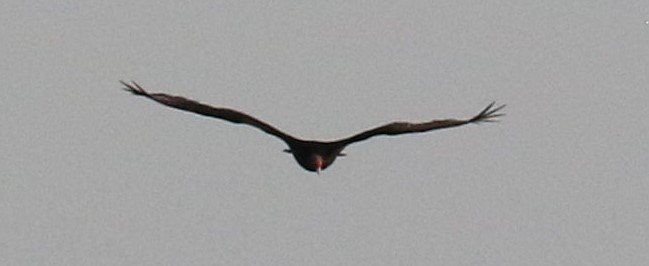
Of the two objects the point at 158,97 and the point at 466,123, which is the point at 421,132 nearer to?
the point at 466,123

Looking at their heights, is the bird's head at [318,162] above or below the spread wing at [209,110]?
below

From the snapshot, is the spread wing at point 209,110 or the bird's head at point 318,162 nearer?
the spread wing at point 209,110

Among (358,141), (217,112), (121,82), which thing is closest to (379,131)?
(358,141)

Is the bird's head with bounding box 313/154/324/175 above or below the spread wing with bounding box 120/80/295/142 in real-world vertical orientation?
below

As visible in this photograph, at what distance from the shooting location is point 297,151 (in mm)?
21641

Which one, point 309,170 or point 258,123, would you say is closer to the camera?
point 258,123

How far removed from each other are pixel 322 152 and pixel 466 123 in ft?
7.15

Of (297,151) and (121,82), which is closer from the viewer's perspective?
(121,82)

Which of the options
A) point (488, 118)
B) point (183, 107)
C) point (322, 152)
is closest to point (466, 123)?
point (488, 118)

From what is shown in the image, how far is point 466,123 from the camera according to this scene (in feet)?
68.3

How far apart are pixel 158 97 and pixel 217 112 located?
32.4 inches

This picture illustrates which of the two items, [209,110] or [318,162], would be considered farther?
[318,162]

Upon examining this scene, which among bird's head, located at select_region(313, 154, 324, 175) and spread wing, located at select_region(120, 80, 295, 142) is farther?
bird's head, located at select_region(313, 154, 324, 175)

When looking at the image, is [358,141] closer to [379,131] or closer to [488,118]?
[379,131]
